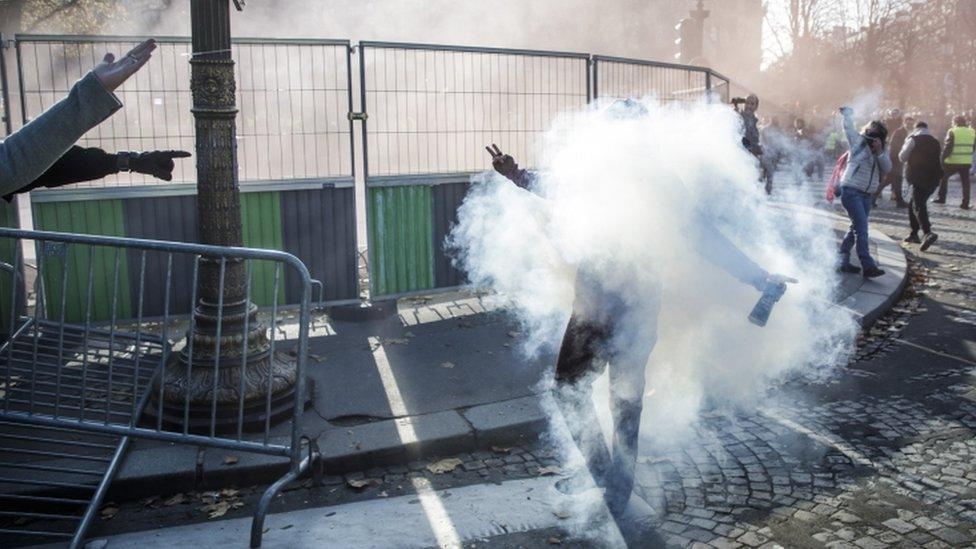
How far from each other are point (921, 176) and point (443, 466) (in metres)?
9.43

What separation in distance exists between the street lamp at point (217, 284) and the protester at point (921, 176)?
937cm

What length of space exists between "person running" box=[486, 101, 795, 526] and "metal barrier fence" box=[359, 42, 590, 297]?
11.6 feet

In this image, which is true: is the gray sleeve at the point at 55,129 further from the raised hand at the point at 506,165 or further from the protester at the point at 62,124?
the raised hand at the point at 506,165

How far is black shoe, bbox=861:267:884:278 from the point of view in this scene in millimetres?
8203

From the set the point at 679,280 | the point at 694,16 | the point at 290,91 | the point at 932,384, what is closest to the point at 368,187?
the point at 290,91

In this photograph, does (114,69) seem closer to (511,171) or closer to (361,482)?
(511,171)

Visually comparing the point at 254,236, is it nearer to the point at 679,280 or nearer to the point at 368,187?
the point at 368,187

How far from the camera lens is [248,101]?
6.46m

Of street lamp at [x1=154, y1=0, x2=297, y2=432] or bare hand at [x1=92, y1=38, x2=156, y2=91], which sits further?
street lamp at [x1=154, y1=0, x2=297, y2=432]

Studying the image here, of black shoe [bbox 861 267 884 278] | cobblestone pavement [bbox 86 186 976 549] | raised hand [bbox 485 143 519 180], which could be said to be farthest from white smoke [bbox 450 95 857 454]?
black shoe [bbox 861 267 884 278]

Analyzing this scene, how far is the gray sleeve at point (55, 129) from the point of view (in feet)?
8.55

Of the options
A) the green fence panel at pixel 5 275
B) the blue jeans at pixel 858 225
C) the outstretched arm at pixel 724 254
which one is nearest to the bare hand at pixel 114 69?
the outstretched arm at pixel 724 254

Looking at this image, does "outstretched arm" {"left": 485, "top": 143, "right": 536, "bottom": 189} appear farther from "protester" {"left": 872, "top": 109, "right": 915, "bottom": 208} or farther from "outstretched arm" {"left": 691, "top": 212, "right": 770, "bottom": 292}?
"protester" {"left": 872, "top": 109, "right": 915, "bottom": 208}

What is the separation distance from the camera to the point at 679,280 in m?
4.07
